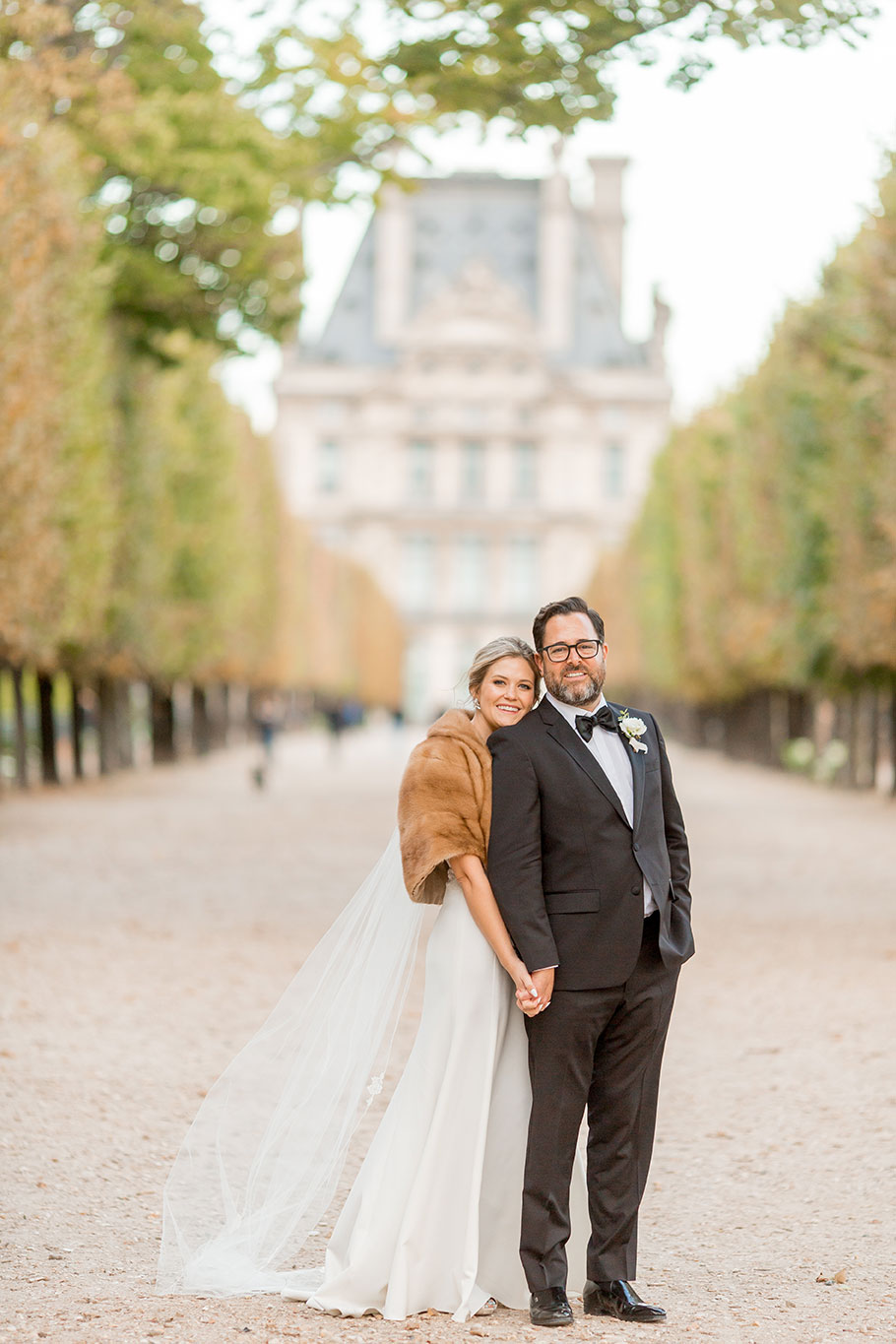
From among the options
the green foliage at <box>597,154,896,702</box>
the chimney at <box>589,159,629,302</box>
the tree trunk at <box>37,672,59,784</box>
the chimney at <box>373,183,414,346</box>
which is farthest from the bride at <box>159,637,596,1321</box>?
the chimney at <box>589,159,629,302</box>

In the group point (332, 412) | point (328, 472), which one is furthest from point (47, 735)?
point (332, 412)

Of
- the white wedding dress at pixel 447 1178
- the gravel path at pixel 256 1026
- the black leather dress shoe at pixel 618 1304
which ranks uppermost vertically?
the white wedding dress at pixel 447 1178

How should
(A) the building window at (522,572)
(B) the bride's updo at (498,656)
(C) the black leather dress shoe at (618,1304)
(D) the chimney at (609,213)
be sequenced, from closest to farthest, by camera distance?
1. (C) the black leather dress shoe at (618,1304)
2. (B) the bride's updo at (498,656)
3. (A) the building window at (522,572)
4. (D) the chimney at (609,213)

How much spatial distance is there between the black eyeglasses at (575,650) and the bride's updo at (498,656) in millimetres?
101

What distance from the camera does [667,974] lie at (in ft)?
13.5

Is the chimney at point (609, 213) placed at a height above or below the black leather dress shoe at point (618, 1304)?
above

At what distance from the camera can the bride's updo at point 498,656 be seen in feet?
13.7

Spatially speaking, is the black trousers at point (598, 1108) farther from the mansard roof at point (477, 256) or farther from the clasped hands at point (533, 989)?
the mansard roof at point (477, 256)

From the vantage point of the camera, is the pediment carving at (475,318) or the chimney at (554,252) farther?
the chimney at (554,252)

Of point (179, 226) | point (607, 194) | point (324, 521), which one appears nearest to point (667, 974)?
point (179, 226)

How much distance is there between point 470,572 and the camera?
4158 inches

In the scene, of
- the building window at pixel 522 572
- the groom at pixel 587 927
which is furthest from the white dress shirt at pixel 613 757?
the building window at pixel 522 572

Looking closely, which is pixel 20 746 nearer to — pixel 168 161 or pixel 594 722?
pixel 168 161

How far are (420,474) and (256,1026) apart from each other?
100146 millimetres
